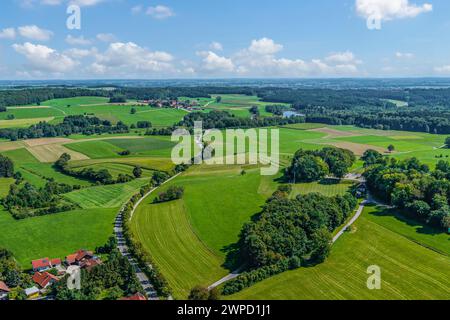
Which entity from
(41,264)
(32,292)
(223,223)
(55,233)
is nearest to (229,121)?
(223,223)

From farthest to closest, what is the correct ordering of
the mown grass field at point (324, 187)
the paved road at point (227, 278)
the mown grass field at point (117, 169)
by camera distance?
the mown grass field at point (117, 169) < the mown grass field at point (324, 187) < the paved road at point (227, 278)

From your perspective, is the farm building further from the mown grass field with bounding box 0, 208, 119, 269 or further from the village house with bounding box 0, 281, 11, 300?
the mown grass field with bounding box 0, 208, 119, 269

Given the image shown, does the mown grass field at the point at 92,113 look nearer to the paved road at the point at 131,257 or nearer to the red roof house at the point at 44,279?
the paved road at the point at 131,257

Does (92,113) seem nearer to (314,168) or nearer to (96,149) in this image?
(96,149)

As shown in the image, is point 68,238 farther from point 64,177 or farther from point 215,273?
point 64,177

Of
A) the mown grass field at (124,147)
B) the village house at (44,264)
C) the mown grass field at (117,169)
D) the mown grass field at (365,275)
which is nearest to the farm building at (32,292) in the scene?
the village house at (44,264)
